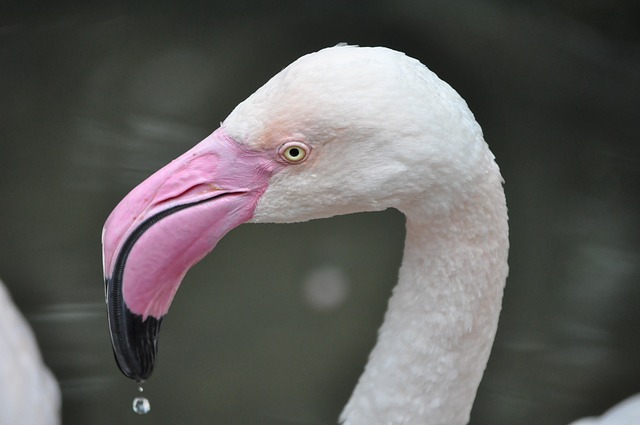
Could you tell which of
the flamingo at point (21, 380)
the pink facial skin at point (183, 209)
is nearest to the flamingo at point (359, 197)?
the pink facial skin at point (183, 209)

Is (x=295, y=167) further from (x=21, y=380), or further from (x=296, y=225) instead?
(x=296, y=225)

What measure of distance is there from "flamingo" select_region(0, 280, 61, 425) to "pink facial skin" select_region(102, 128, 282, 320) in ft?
4.18

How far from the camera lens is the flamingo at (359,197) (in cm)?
161

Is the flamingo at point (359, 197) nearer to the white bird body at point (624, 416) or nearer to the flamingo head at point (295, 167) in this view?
the flamingo head at point (295, 167)

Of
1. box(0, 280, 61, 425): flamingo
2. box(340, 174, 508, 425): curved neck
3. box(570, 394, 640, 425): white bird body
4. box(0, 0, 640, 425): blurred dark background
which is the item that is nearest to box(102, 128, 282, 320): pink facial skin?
box(340, 174, 508, 425): curved neck

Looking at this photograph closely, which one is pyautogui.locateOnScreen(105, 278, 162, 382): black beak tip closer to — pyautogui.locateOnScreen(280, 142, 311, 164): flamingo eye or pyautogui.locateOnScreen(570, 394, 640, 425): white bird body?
pyautogui.locateOnScreen(280, 142, 311, 164): flamingo eye

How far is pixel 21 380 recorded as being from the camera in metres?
2.90

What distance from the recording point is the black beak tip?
175cm

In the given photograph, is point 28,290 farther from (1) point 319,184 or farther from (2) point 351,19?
(1) point 319,184

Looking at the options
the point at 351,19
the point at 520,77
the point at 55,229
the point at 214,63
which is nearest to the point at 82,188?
the point at 55,229

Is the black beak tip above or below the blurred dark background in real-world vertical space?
above

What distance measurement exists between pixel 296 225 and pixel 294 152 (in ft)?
7.88

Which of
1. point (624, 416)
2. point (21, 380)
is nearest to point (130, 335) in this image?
point (21, 380)

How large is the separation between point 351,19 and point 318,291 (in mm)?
1285
